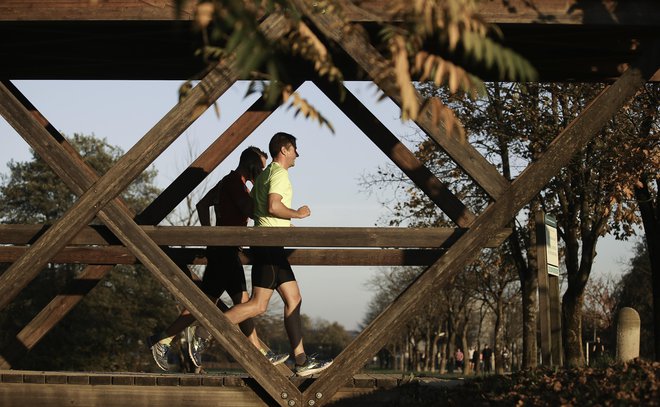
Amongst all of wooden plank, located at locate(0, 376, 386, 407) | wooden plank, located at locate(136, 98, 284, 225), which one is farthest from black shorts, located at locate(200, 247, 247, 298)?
wooden plank, located at locate(0, 376, 386, 407)

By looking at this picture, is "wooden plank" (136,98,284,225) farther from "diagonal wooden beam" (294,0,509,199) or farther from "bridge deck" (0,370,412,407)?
"diagonal wooden beam" (294,0,509,199)

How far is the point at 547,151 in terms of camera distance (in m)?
8.36

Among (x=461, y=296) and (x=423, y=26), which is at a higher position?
(x=461, y=296)

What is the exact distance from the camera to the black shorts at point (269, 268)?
9062 mm

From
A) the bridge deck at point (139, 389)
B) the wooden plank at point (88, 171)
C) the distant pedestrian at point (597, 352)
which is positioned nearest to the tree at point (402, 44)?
A: the wooden plank at point (88, 171)

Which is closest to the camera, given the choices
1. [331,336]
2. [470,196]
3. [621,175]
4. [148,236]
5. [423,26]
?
[423,26]

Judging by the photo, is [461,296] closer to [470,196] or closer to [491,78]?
[470,196]

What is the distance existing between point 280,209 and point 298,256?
0.87 metres

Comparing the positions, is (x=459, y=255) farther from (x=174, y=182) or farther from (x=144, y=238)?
(x=174, y=182)

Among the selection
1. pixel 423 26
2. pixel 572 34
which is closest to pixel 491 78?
pixel 572 34

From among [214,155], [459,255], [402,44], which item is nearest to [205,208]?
[214,155]

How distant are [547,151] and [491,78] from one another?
1449mm

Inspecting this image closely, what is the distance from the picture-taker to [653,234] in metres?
21.3

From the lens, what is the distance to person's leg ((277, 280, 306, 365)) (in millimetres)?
9172
